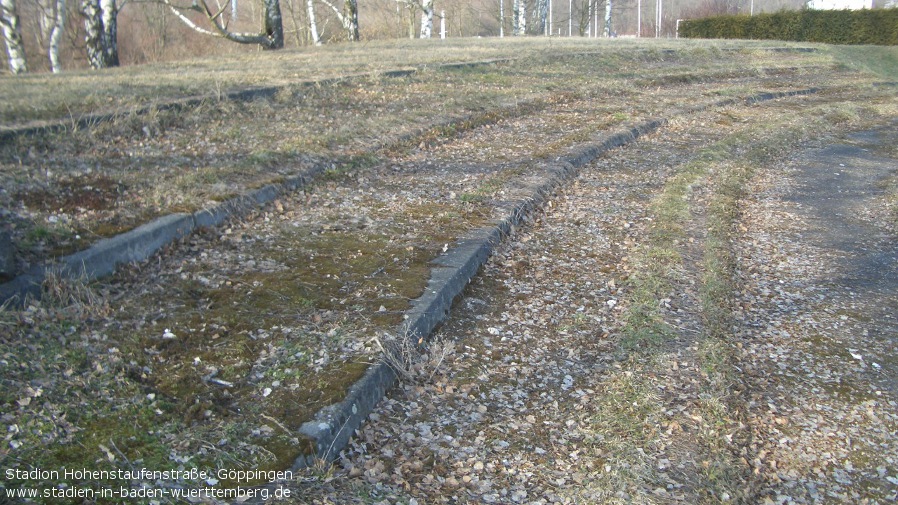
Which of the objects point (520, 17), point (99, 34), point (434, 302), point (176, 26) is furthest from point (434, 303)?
point (520, 17)

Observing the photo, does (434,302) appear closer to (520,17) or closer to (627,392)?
(627,392)

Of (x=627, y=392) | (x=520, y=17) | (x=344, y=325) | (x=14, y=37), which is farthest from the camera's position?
(x=520, y=17)

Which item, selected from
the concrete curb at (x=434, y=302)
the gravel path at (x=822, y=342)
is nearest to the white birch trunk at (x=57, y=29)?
the concrete curb at (x=434, y=302)

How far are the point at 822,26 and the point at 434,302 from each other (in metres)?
34.4

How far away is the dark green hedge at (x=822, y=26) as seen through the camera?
30.9m

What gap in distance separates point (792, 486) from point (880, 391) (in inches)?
43.7

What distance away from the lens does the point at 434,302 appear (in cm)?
418

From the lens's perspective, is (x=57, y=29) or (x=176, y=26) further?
(x=176, y=26)

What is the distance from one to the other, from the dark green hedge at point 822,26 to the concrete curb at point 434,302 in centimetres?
2944

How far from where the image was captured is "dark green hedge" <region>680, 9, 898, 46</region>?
1217 inches

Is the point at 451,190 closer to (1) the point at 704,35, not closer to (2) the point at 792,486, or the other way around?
(2) the point at 792,486

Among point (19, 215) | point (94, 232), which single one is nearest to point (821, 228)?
point (94, 232)

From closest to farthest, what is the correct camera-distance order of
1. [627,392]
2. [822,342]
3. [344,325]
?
1. [627,392]
2. [344,325]
3. [822,342]

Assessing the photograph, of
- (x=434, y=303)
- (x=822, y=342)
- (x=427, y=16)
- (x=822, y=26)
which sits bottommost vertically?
(x=822, y=342)
